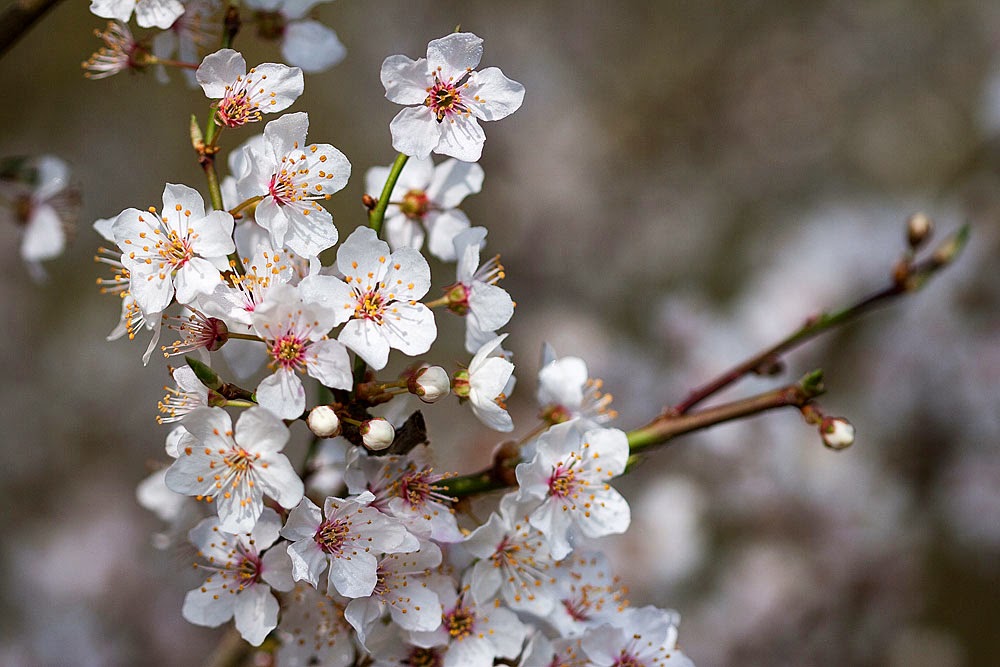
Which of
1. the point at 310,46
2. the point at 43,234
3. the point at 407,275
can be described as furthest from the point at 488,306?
the point at 43,234

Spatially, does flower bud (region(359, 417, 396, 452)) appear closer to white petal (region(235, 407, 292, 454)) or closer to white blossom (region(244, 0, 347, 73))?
white petal (region(235, 407, 292, 454))

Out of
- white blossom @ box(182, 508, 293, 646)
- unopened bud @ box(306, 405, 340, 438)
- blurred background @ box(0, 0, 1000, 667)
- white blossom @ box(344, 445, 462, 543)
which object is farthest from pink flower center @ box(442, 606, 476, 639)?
blurred background @ box(0, 0, 1000, 667)

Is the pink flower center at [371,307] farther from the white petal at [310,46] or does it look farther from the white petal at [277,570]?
the white petal at [310,46]

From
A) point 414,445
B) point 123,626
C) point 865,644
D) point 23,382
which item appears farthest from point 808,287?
point 23,382

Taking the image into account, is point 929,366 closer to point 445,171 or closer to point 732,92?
point 732,92

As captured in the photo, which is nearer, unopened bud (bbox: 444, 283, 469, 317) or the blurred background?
unopened bud (bbox: 444, 283, 469, 317)

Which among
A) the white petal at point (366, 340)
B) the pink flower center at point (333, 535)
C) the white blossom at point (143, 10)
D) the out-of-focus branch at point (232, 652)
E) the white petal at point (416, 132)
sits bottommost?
the out-of-focus branch at point (232, 652)

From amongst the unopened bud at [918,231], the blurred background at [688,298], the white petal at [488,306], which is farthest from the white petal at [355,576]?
the blurred background at [688,298]
